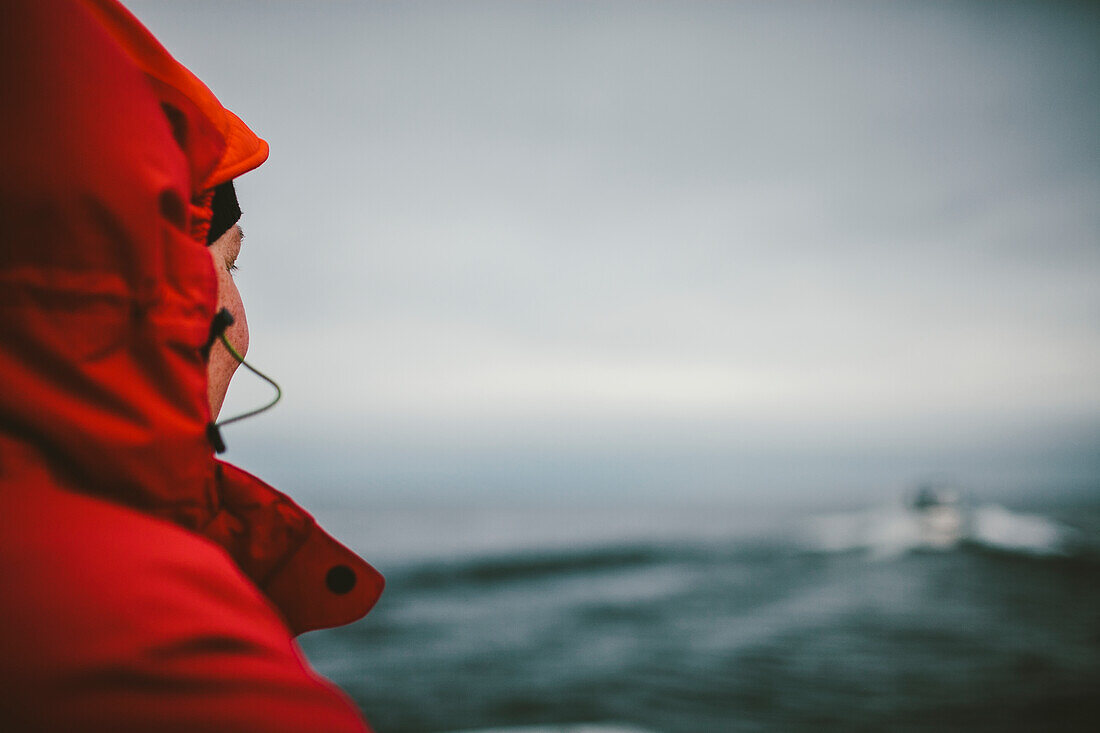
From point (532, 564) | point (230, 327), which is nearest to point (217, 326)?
point (230, 327)

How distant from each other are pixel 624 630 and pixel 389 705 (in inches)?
256

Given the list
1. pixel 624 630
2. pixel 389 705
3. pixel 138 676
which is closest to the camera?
pixel 138 676

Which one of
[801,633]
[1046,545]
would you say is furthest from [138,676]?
[1046,545]

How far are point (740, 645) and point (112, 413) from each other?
44.7 feet

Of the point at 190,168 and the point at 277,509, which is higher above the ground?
the point at 190,168

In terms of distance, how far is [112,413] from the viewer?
2.58 ft

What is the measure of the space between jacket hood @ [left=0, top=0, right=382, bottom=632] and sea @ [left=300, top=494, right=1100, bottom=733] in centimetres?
631

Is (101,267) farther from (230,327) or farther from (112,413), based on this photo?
(230,327)

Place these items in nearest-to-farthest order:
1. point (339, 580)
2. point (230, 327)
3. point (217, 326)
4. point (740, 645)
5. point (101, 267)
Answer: point (101, 267)
point (217, 326)
point (230, 327)
point (339, 580)
point (740, 645)

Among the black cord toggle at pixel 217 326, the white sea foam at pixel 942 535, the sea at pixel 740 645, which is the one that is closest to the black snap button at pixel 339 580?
the black cord toggle at pixel 217 326

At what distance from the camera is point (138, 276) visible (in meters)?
0.81

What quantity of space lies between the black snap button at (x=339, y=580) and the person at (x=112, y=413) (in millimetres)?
503

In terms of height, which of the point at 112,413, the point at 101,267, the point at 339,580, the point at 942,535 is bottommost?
the point at 339,580

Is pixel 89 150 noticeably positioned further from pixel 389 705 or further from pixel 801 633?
pixel 801 633
